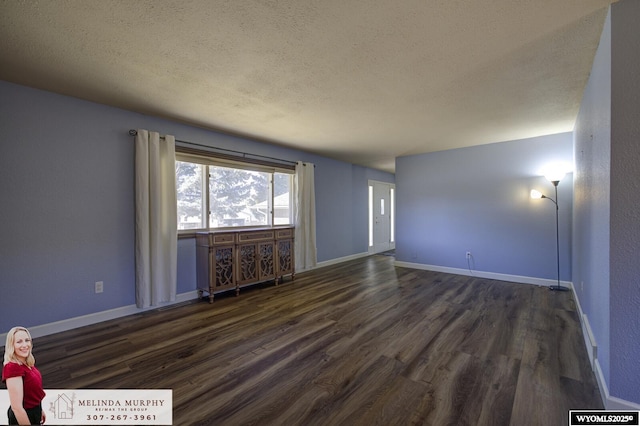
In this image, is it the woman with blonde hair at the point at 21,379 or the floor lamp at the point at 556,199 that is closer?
the woman with blonde hair at the point at 21,379

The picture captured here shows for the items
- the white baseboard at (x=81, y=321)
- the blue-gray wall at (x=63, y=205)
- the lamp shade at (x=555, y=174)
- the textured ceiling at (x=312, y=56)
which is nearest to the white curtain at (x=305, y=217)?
the textured ceiling at (x=312, y=56)

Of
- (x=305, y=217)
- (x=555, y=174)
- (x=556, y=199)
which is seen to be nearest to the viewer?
(x=555, y=174)

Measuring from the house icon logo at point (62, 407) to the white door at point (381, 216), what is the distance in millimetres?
6276

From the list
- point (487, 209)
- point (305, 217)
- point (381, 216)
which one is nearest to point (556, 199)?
point (487, 209)

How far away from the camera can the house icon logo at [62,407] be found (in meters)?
1.58

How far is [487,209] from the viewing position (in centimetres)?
468

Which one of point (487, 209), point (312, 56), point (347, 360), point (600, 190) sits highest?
point (312, 56)

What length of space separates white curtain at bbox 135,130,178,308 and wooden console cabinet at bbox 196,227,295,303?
0.37 m

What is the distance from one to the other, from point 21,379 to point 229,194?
3499 mm

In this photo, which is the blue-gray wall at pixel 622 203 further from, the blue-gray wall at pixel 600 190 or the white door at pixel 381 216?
the white door at pixel 381 216

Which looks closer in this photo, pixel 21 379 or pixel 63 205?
pixel 21 379

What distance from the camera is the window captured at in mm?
3740

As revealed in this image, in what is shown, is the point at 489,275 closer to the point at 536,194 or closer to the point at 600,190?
the point at 536,194

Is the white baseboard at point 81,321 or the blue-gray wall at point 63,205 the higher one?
the blue-gray wall at point 63,205
